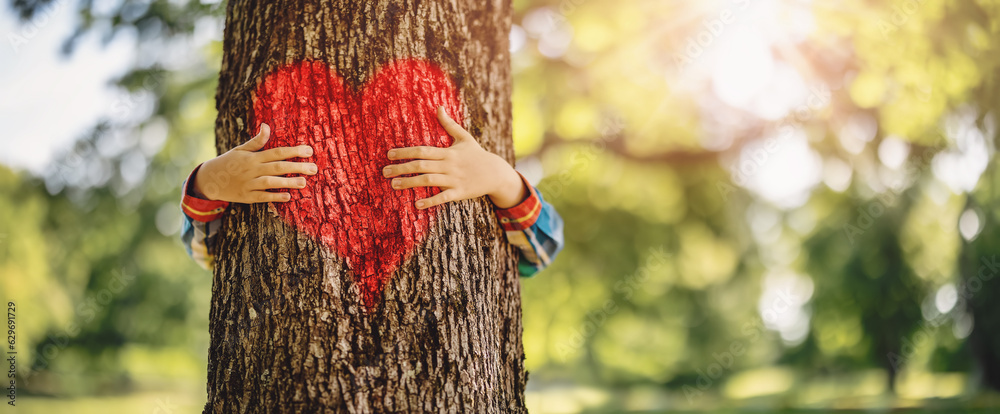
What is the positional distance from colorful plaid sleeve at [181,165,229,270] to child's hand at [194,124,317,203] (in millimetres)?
109

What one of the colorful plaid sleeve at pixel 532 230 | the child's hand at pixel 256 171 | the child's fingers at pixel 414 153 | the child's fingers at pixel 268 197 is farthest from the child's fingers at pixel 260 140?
the colorful plaid sleeve at pixel 532 230

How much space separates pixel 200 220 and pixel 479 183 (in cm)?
81

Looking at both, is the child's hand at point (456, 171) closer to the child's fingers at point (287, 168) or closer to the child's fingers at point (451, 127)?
the child's fingers at point (451, 127)

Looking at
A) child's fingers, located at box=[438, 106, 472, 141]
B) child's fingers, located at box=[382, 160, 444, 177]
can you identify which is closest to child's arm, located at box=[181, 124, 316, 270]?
child's fingers, located at box=[382, 160, 444, 177]

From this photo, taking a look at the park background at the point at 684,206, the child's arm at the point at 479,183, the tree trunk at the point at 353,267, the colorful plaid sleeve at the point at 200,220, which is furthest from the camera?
the park background at the point at 684,206

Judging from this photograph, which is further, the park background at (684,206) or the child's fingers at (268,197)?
the park background at (684,206)

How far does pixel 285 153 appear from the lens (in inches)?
55.7

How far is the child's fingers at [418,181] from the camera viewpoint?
1.43 m

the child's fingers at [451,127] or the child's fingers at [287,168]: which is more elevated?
the child's fingers at [451,127]

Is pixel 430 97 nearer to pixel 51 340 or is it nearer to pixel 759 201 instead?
pixel 759 201

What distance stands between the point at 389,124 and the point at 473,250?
40 cm

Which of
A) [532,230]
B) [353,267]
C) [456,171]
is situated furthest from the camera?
[532,230]

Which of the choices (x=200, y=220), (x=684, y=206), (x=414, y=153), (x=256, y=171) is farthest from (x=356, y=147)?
(x=684, y=206)

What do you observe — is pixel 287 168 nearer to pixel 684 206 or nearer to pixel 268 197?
pixel 268 197
